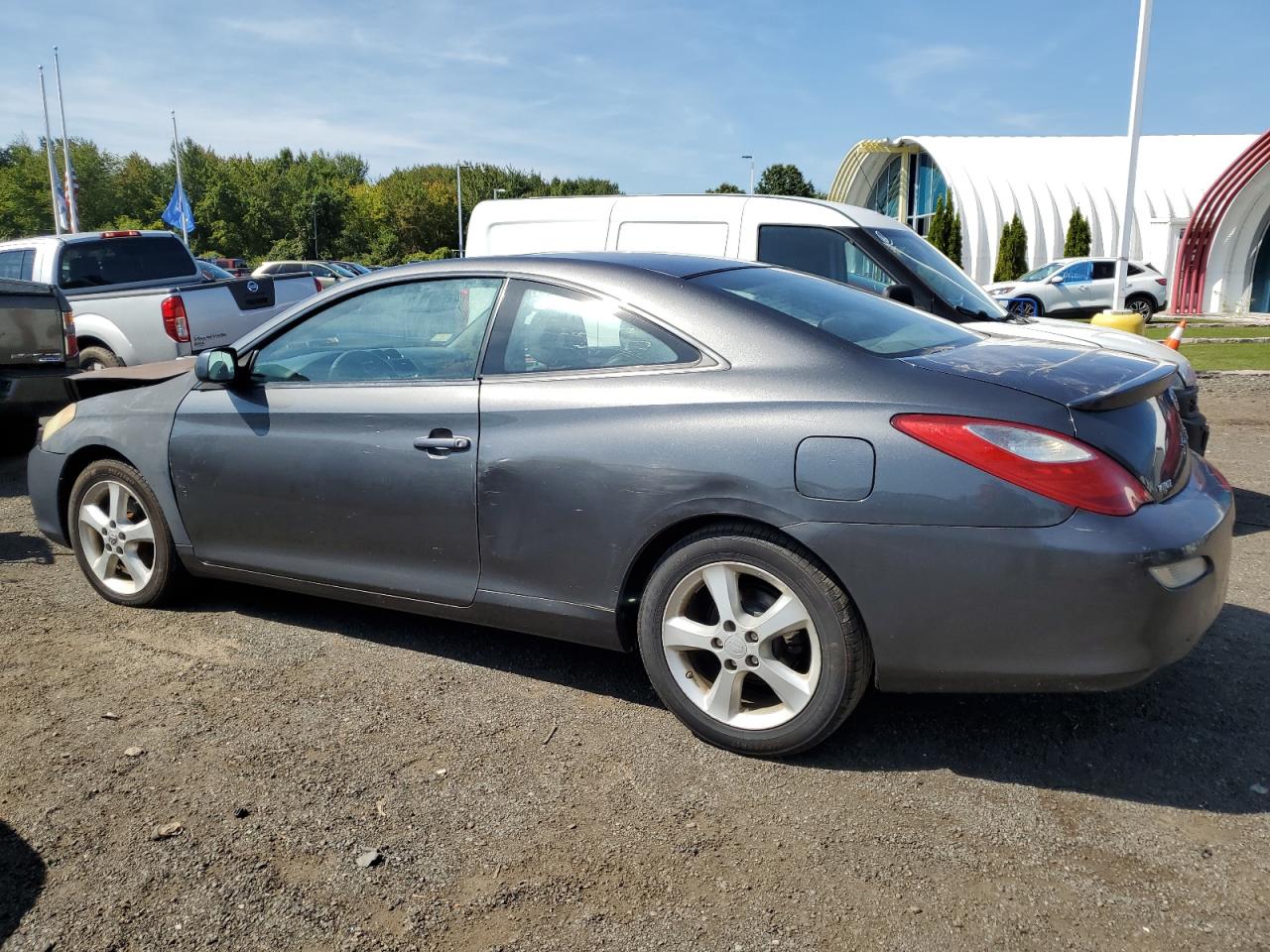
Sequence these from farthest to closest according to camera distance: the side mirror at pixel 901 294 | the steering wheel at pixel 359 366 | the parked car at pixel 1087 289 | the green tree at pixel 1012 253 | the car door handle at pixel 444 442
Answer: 1. the green tree at pixel 1012 253
2. the parked car at pixel 1087 289
3. the side mirror at pixel 901 294
4. the steering wheel at pixel 359 366
5. the car door handle at pixel 444 442

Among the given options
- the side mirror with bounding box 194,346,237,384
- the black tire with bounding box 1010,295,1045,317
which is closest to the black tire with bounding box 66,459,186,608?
the side mirror with bounding box 194,346,237,384

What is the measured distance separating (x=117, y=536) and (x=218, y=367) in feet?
3.46

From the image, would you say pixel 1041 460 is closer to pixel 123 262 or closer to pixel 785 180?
pixel 123 262

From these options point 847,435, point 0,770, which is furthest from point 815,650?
point 0,770

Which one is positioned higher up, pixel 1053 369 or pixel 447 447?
pixel 1053 369

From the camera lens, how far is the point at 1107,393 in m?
2.99

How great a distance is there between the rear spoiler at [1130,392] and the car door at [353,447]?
196 centimetres

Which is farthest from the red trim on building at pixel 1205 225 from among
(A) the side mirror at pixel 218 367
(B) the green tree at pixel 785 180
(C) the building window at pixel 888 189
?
(B) the green tree at pixel 785 180

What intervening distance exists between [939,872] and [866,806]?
1.17 ft

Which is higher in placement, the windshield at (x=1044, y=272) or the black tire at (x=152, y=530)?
the windshield at (x=1044, y=272)

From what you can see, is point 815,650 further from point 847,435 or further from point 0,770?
point 0,770

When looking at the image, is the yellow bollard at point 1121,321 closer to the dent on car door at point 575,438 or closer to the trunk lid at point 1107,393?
the trunk lid at point 1107,393

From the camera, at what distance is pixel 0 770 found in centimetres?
325

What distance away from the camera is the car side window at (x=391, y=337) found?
386cm
